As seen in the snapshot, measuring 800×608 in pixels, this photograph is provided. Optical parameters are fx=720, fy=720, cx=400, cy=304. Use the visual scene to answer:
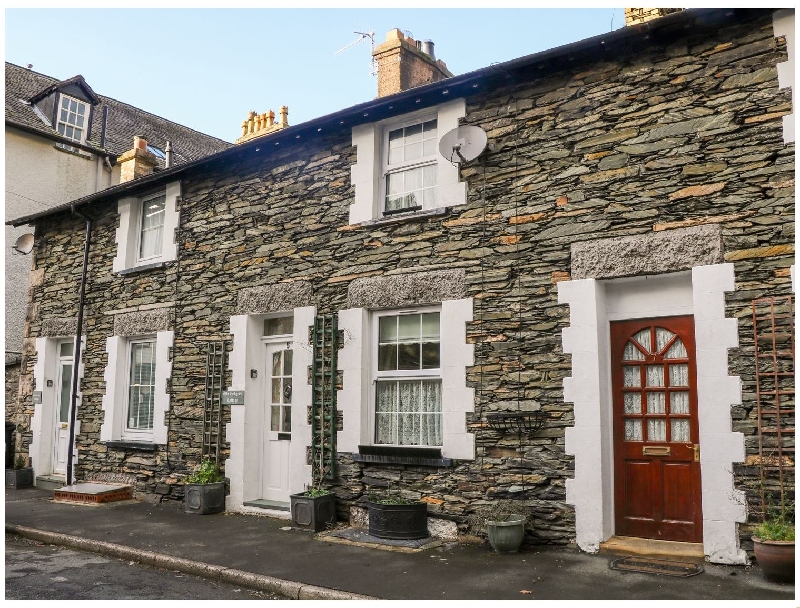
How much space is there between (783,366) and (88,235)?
10.7m

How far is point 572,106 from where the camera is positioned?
752 centimetres

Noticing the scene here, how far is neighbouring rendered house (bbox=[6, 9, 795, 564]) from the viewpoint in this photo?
21.2 ft

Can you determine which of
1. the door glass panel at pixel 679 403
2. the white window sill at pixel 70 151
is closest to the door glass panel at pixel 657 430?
the door glass panel at pixel 679 403

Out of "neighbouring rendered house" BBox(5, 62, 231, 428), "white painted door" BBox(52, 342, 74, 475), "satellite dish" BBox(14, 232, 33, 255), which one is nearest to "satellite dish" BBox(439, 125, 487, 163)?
"white painted door" BBox(52, 342, 74, 475)

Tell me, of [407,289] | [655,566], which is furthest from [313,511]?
[655,566]

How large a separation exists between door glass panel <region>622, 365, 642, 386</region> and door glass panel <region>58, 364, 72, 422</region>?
396 inches

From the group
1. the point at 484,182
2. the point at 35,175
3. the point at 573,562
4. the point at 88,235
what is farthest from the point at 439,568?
the point at 35,175

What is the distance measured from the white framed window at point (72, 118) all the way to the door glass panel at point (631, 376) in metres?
14.7

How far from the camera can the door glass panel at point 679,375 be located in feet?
22.3

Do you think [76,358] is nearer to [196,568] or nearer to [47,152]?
[47,152]

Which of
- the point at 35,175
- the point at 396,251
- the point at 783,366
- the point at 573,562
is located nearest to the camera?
the point at 783,366

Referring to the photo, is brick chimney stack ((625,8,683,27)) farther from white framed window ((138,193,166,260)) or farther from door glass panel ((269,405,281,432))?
white framed window ((138,193,166,260))

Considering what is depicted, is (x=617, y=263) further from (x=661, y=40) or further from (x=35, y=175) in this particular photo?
(x=35, y=175)

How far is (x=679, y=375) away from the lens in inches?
269
